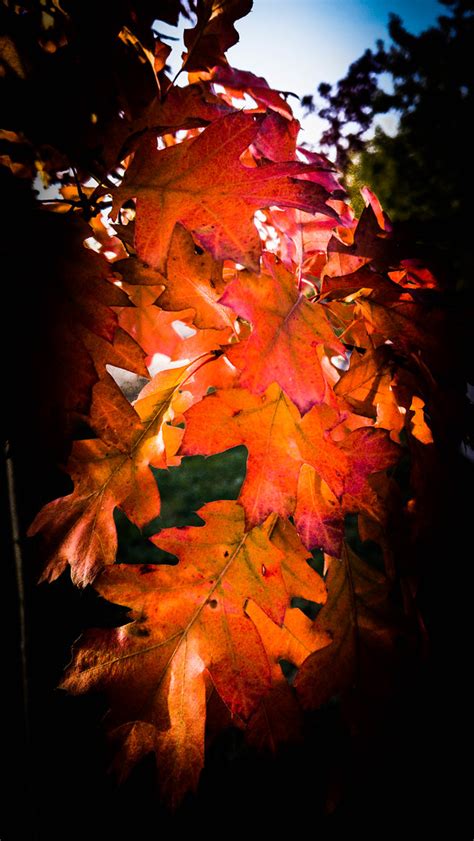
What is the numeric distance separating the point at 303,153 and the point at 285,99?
0.13 meters

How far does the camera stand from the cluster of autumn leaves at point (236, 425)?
2.07ft

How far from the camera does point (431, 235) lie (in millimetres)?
790

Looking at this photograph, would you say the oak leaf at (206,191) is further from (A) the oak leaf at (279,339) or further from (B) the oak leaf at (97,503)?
(B) the oak leaf at (97,503)

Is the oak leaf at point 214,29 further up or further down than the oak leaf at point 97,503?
further up

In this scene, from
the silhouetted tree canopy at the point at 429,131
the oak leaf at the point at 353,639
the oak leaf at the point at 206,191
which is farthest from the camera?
the silhouetted tree canopy at the point at 429,131

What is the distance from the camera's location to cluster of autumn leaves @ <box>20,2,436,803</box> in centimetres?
63

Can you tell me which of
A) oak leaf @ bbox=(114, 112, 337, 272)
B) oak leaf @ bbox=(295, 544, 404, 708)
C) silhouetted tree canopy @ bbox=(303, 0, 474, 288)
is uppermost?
silhouetted tree canopy @ bbox=(303, 0, 474, 288)

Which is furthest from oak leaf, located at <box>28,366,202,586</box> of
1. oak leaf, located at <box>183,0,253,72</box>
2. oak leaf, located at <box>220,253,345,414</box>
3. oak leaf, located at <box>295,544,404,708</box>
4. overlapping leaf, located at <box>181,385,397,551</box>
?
oak leaf, located at <box>183,0,253,72</box>

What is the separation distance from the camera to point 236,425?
735mm

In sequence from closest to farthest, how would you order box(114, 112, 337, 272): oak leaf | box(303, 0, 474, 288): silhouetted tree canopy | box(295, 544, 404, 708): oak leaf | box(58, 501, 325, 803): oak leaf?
box(114, 112, 337, 272): oak leaf, box(58, 501, 325, 803): oak leaf, box(295, 544, 404, 708): oak leaf, box(303, 0, 474, 288): silhouetted tree canopy

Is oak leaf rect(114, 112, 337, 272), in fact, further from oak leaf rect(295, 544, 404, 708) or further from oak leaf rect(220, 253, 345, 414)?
oak leaf rect(295, 544, 404, 708)

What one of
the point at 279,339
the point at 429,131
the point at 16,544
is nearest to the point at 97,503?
the point at 16,544

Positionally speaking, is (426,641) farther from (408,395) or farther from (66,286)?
(66,286)

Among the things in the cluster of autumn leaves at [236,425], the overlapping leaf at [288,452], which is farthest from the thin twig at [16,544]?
the overlapping leaf at [288,452]
